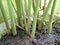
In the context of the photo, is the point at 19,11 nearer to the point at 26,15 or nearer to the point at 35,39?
the point at 26,15

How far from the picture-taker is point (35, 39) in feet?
2.23

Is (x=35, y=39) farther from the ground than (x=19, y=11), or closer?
closer

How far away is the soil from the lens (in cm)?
66

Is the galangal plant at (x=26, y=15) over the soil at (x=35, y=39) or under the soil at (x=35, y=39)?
over

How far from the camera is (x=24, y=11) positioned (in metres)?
0.66

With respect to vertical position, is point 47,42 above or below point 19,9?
below

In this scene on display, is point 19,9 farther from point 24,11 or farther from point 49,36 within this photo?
point 49,36

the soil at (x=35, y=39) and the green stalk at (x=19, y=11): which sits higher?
the green stalk at (x=19, y=11)

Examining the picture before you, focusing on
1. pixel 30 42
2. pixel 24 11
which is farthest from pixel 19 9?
pixel 30 42

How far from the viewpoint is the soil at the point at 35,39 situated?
2.18 feet

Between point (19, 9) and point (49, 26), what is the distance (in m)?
0.15

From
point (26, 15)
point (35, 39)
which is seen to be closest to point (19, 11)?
point (26, 15)

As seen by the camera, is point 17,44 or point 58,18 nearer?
point 17,44

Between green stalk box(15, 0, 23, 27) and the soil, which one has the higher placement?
green stalk box(15, 0, 23, 27)
